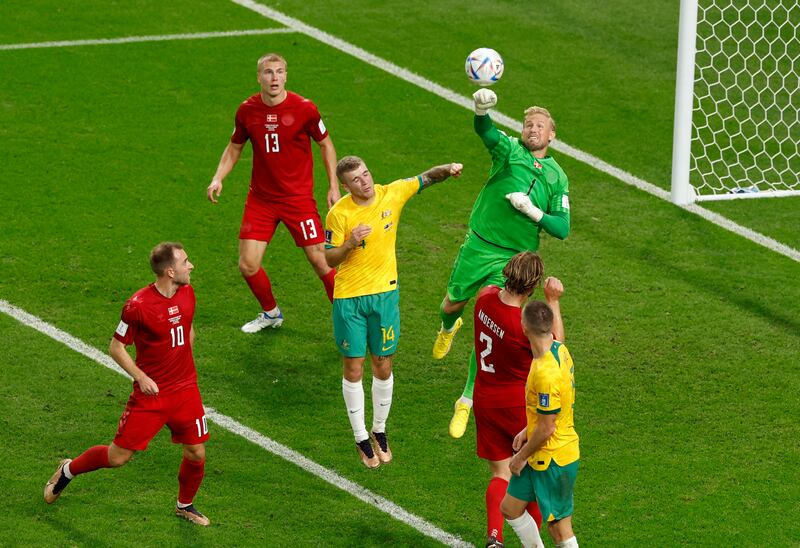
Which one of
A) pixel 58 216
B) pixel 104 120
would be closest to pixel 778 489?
pixel 58 216

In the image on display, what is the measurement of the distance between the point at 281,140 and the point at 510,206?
7.62ft

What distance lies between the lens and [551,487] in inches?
303

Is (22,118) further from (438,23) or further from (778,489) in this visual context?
(778,489)

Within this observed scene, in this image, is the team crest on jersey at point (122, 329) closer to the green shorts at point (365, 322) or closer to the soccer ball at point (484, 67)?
the green shorts at point (365, 322)

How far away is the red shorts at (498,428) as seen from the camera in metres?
8.20

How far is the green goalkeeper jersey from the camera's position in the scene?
379 inches

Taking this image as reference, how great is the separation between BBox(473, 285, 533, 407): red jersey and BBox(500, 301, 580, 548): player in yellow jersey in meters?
0.33

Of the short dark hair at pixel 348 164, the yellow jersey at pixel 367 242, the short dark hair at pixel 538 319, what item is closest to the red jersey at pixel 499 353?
the short dark hair at pixel 538 319

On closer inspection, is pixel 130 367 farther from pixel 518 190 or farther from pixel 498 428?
pixel 518 190

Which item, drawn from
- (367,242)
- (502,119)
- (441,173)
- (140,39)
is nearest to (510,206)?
(441,173)

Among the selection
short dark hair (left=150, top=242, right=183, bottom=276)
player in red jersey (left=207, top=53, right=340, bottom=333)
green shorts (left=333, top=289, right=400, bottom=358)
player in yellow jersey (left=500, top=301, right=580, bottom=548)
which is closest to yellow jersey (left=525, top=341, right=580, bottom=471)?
player in yellow jersey (left=500, top=301, right=580, bottom=548)

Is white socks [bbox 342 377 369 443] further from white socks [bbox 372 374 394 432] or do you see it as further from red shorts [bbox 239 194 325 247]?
red shorts [bbox 239 194 325 247]

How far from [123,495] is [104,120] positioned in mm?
7100

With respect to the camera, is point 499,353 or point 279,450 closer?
point 499,353
